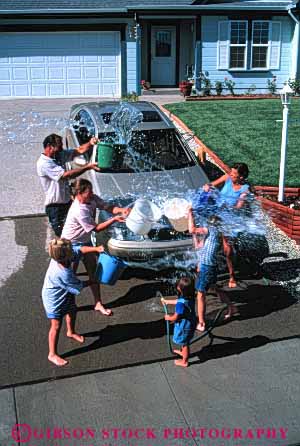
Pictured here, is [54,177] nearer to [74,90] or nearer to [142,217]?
[142,217]

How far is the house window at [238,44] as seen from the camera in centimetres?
2111

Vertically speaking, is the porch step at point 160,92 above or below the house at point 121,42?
below

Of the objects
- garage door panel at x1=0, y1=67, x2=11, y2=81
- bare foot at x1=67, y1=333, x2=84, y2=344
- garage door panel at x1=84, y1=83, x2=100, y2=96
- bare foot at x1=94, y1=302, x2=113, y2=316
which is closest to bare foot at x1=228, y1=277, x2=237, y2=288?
bare foot at x1=94, y1=302, x2=113, y2=316

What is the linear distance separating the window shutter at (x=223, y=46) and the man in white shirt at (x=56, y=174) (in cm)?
1544

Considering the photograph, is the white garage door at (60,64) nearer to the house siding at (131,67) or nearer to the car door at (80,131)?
the house siding at (131,67)

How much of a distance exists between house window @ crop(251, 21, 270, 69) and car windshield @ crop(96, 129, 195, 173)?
14.0 m

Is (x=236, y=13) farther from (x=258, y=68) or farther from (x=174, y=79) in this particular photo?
(x=174, y=79)

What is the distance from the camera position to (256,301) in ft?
22.1

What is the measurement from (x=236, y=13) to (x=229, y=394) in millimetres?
18428

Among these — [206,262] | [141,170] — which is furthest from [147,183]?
[206,262]

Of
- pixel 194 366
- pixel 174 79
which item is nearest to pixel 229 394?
pixel 194 366

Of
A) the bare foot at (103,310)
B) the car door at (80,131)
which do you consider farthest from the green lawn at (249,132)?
the bare foot at (103,310)

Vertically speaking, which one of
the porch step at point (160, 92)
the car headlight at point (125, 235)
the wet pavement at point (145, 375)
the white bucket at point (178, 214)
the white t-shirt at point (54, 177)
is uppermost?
the porch step at point (160, 92)

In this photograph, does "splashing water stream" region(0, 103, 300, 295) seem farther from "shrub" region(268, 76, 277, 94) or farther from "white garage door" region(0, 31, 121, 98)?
"shrub" region(268, 76, 277, 94)
